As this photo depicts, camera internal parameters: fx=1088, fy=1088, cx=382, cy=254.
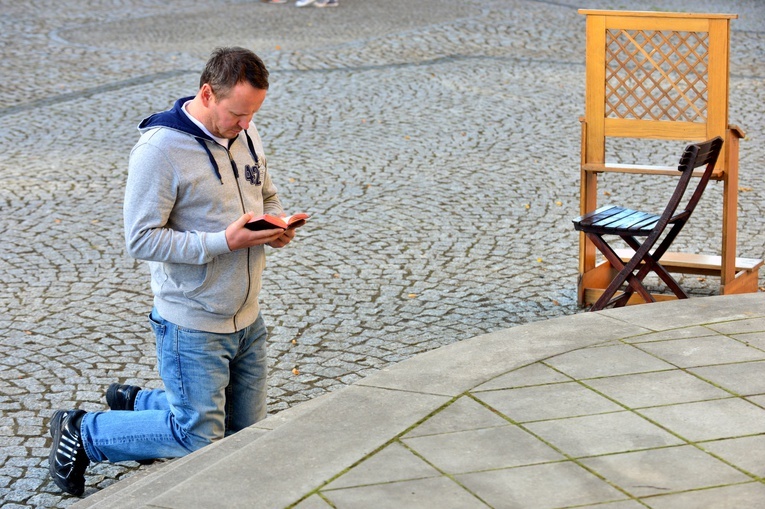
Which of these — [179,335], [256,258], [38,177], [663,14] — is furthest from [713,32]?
[38,177]

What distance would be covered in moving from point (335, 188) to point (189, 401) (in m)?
4.88

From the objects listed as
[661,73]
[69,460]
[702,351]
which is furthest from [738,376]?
[69,460]

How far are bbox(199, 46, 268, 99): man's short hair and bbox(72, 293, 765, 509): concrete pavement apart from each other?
3.94 feet

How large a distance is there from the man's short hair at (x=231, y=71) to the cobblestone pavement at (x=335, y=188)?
5.94 feet

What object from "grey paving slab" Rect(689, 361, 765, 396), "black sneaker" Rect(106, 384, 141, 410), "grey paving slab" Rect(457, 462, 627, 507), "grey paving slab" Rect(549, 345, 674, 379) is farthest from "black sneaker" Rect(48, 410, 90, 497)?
"grey paving slab" Rect(689, 361, 765, 396)

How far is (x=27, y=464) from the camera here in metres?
4.68

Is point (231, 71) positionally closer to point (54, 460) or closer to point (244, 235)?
point (244, 235)

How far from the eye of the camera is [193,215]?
4043 millimetres

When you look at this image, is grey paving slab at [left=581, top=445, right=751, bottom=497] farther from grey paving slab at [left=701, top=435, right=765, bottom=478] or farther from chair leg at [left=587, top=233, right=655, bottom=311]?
chair leg at [left=587, top=233, right=655, bottom=311]

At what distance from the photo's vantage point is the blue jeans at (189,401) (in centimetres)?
410

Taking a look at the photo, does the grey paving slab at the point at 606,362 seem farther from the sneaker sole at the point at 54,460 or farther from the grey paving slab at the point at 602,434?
the sneaker sole at the point at 54,460

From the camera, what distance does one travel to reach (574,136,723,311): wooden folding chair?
566cm

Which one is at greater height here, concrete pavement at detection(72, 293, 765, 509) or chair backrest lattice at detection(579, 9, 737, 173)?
chair backrest lattice at detection(579, 9, 737, 173)

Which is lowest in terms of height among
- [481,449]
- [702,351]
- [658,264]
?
[481,449]
